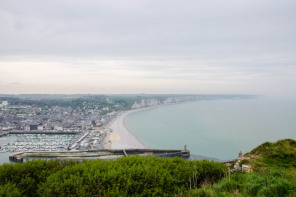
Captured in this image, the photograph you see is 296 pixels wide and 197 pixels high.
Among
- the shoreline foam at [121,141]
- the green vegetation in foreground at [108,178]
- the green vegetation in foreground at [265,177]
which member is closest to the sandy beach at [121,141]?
the shoreline foam at [121,141]

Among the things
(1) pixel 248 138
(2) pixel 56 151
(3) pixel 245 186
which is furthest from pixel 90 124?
(3) pixel 245 186

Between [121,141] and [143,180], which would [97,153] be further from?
[143,180]

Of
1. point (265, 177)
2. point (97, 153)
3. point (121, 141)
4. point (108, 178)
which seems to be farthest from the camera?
point (121, 141)

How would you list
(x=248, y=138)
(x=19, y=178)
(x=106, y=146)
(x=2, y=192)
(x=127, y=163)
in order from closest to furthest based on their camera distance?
(x=2, y=192)
(x=19, y=178)
(x=127, y=163)
(x=106, y=146)
(x=248, y=138)

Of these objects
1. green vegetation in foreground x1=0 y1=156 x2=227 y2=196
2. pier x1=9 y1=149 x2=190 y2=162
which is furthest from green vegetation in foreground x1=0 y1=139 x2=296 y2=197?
pier x1=9 y1=149 x2=190 y2=162

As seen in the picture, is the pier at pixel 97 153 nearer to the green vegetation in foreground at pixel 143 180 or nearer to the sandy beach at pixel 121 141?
the sandy beach at pixel 121 141

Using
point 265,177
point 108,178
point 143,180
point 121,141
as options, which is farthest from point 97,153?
point 265,177

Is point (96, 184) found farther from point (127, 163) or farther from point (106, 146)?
point (106, 146)

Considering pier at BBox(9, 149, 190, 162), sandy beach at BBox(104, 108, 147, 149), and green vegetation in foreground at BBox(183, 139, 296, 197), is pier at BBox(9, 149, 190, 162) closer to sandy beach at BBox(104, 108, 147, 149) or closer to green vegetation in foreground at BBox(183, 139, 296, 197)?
sandy beach at BBox(104, 108, 147, 149)
